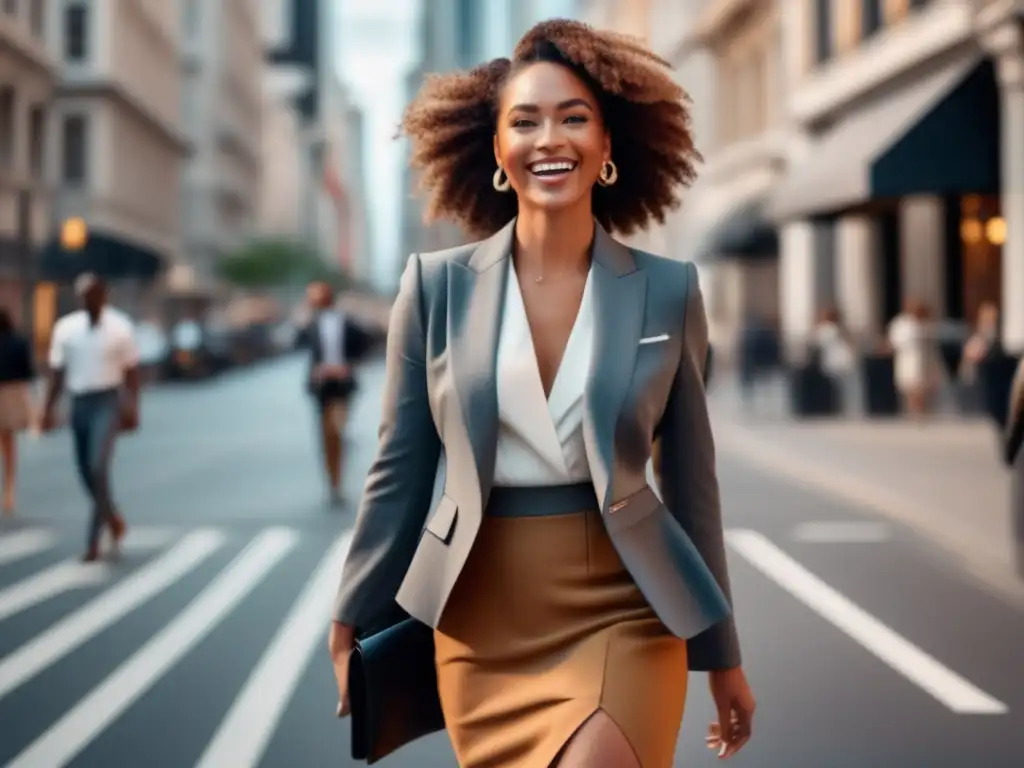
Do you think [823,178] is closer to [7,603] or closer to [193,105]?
[7,603]

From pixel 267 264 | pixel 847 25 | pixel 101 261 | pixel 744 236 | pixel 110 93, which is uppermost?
pixel 110 93

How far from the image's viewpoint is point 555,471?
328 centimetres

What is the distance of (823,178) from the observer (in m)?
28.4

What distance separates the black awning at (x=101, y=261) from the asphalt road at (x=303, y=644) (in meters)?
33.6

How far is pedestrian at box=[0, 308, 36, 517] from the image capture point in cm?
1543

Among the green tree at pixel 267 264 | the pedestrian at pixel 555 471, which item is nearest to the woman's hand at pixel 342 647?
the pedestrian at pixel 555 471

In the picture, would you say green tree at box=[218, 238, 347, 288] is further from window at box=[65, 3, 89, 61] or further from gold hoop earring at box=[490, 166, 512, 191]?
gold hoop earring at box=[490, 166, 512, 191]

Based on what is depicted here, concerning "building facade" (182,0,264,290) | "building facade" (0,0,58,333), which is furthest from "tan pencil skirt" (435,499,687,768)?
Answer: "building facade" (182,0,264,290)

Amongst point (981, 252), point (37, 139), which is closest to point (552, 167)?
point (981, 252)

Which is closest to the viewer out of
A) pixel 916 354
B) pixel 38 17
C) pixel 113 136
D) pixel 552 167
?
pixel 552 167

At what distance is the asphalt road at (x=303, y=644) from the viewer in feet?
21.6

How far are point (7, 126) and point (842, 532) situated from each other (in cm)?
4651

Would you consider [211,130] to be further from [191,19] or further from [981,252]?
[981,252]

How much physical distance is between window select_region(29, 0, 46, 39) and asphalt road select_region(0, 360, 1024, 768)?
44449 mm
